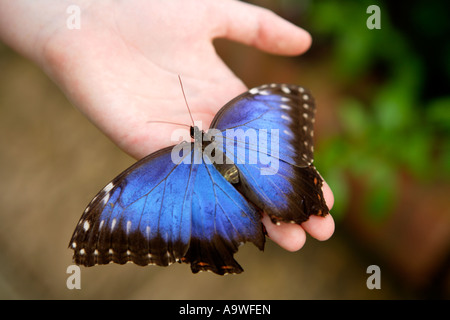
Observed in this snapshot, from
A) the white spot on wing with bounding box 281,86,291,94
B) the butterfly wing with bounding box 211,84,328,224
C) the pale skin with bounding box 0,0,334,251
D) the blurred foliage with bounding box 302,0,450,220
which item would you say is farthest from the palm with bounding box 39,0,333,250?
the blurred foliage with bounding box 302,0,450,220

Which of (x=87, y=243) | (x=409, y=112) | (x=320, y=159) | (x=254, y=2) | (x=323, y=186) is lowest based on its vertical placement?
(x=87, y=243)

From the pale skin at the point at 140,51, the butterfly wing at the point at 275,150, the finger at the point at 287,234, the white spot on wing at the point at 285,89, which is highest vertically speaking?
the pale skin at the point at 140,51

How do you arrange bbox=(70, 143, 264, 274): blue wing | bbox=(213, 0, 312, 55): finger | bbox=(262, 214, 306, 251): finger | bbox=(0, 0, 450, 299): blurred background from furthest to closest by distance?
bbox=(0, 0, 450, 299): blurred background
bbox=(213, 0, 312, 55): finger
bbox=(262, 214, 306, 251): finger
bbox=(70, 143, 264, 274): blue wing

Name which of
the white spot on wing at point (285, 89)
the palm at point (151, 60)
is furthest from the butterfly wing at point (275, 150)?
the palm at point (151, 60)

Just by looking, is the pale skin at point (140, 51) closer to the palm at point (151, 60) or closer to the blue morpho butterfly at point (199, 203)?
the palm at point (151, 60)

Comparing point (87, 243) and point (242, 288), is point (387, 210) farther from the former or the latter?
point (87, 243)

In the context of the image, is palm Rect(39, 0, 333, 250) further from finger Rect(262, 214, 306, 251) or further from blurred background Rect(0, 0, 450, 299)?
blurred background Rect(0, 0, 450, 299)

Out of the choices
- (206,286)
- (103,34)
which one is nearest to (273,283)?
(206,286)
